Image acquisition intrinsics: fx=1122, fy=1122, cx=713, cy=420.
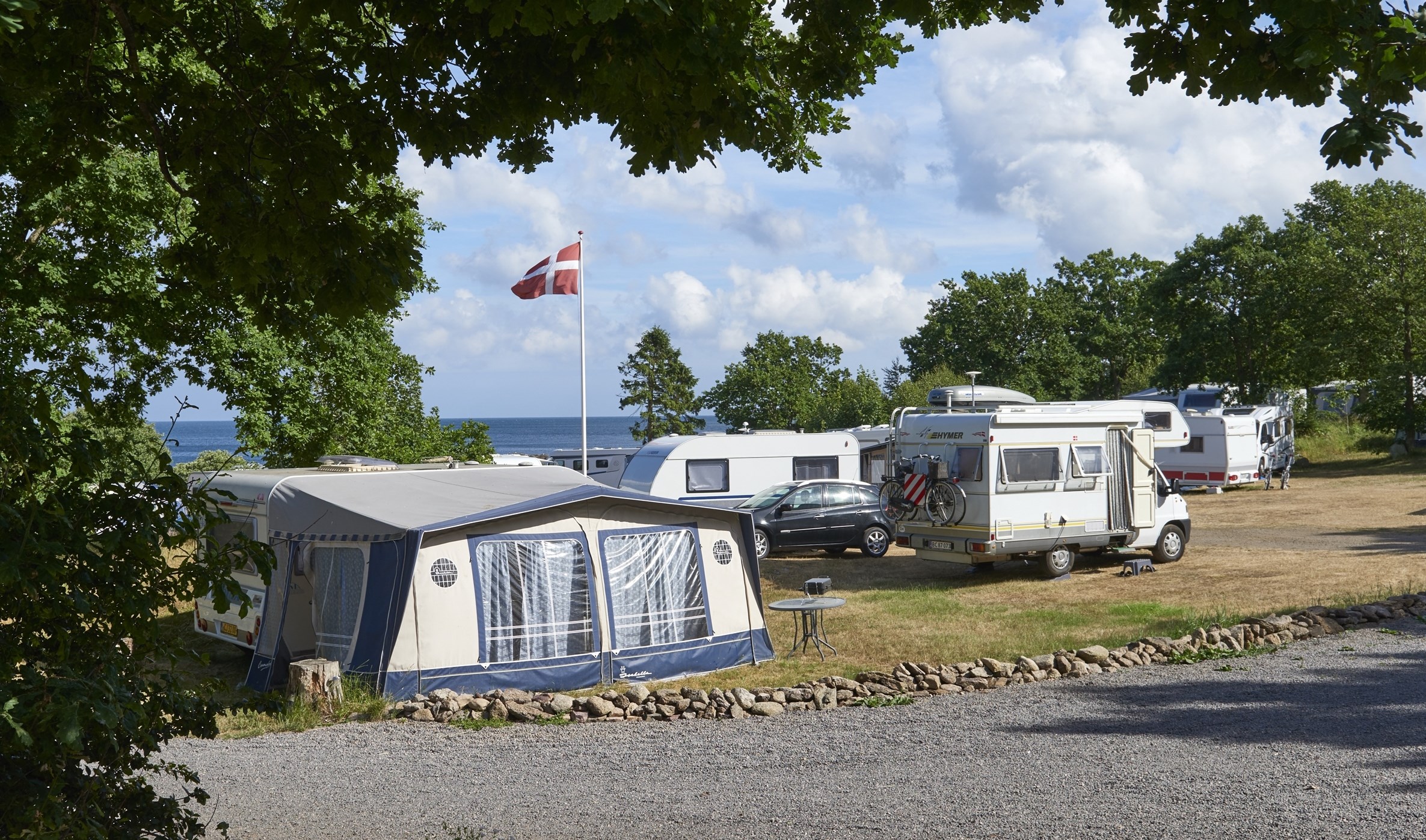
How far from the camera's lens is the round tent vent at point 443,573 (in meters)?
9.79

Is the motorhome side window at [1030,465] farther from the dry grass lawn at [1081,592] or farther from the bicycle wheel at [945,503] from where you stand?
the dry grass lawn at [1081,592]

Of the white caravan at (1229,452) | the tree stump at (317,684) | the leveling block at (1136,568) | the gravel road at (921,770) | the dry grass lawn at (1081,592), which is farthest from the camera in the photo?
the white caravan at (1229,452)

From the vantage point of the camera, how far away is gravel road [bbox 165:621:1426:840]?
5836 millimetres

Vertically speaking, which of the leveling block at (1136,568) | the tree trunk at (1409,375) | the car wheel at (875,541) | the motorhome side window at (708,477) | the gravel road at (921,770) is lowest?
the gravel road at (921,770)

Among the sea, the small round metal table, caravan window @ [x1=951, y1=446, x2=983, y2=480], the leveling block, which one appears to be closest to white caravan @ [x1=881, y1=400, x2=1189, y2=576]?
caravan window @ [x1=951, y1=446, x2=983, y2=480]

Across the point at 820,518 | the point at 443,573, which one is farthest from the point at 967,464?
the point at 443,573

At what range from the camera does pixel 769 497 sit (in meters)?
19.8

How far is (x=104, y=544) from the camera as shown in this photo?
10.4ft

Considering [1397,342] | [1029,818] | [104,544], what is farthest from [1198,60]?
[1397,342]

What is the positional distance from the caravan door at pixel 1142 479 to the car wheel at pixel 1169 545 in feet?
1.88

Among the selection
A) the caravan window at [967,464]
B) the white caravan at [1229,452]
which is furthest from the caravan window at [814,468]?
the white caravan at [1229,452]

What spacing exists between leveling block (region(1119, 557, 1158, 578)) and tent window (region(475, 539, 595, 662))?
30.8 ft

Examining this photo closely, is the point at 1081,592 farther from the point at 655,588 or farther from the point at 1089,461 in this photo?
the point at 655,588

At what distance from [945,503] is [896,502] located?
84 cm
